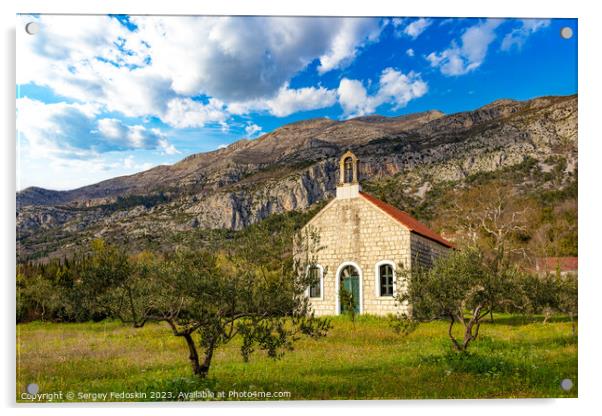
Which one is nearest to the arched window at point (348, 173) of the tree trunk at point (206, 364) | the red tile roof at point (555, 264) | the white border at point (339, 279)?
the white border at point (339, 279)

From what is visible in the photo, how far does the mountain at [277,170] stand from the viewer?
11.2m

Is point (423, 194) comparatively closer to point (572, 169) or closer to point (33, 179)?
point (572, 169)

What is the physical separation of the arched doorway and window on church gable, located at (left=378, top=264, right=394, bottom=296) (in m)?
0.78

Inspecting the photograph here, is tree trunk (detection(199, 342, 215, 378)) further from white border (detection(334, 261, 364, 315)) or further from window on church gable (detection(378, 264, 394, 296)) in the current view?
window on church gable (detection(378, 264, 394, 296))

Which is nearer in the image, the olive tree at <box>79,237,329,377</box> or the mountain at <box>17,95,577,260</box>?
the olive tree at <box>79,237,329,377</box>

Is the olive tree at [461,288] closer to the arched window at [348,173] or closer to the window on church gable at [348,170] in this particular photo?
the window on church gable at [348,170]

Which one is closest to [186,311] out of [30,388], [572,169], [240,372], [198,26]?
[240,372]

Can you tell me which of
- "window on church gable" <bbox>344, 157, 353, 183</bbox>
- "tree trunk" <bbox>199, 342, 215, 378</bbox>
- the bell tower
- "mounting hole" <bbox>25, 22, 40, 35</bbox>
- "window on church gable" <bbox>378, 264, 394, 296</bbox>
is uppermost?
"mounting hole" <bbox>25, 22, 40, 35</bbox>

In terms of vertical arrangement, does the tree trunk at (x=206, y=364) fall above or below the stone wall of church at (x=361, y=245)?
below

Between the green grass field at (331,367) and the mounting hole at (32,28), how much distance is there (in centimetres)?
583

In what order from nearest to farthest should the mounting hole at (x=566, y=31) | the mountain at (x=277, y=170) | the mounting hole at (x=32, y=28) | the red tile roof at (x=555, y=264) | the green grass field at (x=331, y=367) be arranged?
the green grass field at (x=331, y=367)
the mounting hole at (x=32, y=28)
the mounting hole at (x=566, y=31)
the red tile roof at (x=555, y=264)
the mountain at (x=277, y=170)

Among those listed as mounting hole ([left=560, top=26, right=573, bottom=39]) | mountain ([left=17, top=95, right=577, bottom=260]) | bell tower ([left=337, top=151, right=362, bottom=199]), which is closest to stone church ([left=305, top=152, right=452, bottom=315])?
A: bell tower ([left=337, top=151, right=362, bottom=199])

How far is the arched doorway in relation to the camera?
17.3 meters

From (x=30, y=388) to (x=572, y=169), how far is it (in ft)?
38.0
